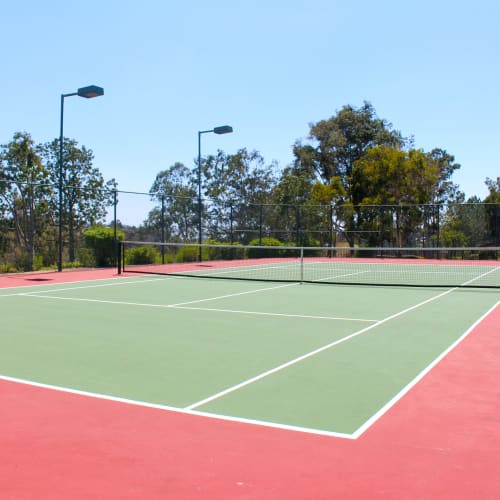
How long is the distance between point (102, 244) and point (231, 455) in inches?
677

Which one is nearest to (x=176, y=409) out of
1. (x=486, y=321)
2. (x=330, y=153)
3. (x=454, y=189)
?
(x=486, y=321)

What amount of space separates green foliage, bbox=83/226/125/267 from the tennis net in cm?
58

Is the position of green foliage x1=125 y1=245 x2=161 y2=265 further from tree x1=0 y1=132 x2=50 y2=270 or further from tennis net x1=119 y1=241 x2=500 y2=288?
tree x1=0 y1=132 x2=50 y2=270

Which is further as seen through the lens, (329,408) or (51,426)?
(329,408)

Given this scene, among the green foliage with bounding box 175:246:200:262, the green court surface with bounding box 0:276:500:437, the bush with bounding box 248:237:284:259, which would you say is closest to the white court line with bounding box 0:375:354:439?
the green court surface with bounding box 0:276:500:437

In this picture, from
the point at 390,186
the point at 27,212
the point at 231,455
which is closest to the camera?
the point at 231,455

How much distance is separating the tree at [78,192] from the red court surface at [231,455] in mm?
14966

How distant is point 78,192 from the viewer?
23.5 m

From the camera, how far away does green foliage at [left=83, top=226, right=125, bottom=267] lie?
65.5 feet

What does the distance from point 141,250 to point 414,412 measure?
695 inches

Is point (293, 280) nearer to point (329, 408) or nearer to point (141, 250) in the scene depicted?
point (141, 250)

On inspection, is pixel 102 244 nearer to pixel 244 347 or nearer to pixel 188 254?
pixel 188 254

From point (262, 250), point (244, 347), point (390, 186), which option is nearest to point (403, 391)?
point (244, 347)

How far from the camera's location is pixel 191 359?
609 cm
